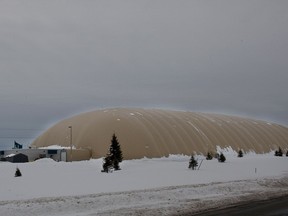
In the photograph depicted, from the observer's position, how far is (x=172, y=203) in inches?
675

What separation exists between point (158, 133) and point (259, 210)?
50.3 meters

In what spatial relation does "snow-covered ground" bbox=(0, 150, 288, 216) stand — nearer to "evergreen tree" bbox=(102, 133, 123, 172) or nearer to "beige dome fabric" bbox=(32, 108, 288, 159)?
"evergreen tree" bbox=(102, 133, 123, 172)

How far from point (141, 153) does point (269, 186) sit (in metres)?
35.6

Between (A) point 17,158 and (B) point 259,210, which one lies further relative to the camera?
(A) point 17,158

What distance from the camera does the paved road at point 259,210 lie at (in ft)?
49.2

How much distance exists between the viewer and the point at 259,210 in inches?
627

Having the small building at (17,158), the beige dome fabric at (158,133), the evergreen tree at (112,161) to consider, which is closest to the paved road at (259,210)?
the evergreen tree at (112,161)

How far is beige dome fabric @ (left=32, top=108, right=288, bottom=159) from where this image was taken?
62594 millimetres

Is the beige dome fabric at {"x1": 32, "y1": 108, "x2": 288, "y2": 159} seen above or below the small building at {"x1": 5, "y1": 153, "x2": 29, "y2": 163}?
above

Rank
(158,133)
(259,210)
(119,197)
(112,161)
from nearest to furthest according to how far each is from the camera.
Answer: (259,210) → (119,197) → (112,161) → (158,133)

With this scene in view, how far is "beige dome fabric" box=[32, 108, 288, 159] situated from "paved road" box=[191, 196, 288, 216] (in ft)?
140

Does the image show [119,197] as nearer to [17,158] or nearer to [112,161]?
[112,161]

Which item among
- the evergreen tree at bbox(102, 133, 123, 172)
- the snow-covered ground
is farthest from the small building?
the snow-covered ground

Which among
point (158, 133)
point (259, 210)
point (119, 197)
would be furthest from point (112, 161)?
point (158, 133)
